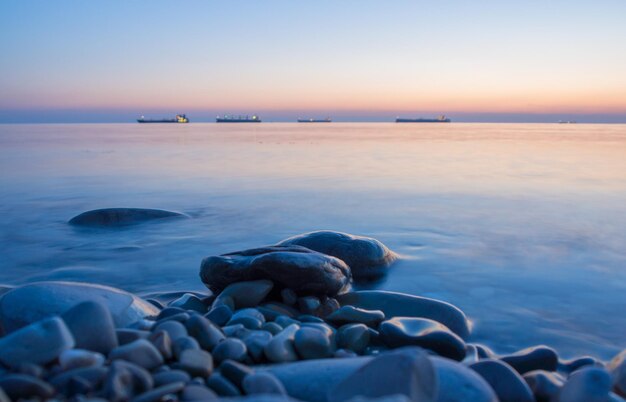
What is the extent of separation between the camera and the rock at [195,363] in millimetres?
2244

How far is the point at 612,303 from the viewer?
4.77m

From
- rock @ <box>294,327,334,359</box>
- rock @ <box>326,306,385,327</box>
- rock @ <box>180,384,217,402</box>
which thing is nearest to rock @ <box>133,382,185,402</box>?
rock @ <box>180,384,217,402</box>

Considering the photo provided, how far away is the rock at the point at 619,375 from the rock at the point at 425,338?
83cm

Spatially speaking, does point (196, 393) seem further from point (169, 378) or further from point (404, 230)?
point (404, 230)

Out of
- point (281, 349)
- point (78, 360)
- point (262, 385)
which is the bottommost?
point (281, 349)

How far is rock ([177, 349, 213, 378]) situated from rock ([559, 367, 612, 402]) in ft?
5.49

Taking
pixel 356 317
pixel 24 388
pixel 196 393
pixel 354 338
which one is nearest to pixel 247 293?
pixel 356 317

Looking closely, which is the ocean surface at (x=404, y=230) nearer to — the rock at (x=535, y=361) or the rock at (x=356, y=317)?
the rock at (x=535, y=361)

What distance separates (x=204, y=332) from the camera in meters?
2.70

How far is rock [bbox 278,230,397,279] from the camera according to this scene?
572 centimetres

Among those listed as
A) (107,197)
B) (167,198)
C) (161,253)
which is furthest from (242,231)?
(107,197)

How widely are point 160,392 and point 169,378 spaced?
0.54ft

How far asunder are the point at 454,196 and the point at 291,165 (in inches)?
310

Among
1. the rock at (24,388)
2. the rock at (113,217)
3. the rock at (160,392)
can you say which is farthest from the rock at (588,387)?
the rock at (113,217)
